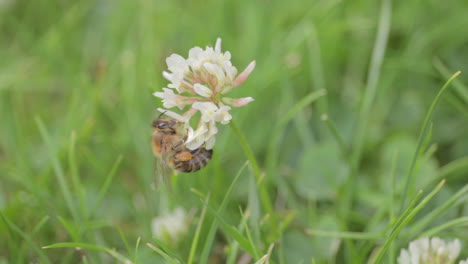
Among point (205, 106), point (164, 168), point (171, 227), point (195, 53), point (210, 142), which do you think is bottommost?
point (171, 227)

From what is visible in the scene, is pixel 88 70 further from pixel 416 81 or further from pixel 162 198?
pixel 416 81

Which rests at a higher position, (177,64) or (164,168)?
(177,64)

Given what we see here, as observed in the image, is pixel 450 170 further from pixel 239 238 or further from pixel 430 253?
pixel 239 238

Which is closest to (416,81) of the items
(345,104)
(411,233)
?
(345,104)

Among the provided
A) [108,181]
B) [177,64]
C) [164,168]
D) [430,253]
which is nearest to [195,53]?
[177,64]

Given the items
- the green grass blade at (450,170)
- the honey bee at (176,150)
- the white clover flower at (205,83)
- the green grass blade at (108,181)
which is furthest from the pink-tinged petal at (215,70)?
the green grass blade at (450,170)

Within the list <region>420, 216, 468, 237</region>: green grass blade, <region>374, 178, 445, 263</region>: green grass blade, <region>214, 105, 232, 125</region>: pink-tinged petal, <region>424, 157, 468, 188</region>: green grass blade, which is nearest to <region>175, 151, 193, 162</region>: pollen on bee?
<region>214, 105, 232, 125</region>: pink-tinged petal

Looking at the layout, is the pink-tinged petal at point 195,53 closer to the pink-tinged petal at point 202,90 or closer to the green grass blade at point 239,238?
the pink-tinged petal at point 202,90
